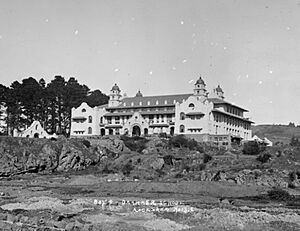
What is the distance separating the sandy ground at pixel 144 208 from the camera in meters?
30.9

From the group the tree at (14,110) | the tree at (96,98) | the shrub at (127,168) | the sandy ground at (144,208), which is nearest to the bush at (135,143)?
the shrub at (127,168)

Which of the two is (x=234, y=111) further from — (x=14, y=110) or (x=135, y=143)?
(x=14, y=110)

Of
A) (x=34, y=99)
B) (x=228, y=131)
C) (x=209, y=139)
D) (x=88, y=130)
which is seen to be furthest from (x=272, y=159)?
(x=34, y=99)

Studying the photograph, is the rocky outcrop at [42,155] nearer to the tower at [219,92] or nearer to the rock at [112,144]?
the rock at [112,144]

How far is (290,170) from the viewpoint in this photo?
6431 cm

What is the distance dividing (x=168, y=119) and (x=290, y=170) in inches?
1667

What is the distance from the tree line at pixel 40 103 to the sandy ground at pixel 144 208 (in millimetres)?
57975

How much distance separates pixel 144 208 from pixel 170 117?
211ft

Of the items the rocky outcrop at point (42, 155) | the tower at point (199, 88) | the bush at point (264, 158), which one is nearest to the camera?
the bush at point (264, 158)

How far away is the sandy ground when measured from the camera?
30938 mm

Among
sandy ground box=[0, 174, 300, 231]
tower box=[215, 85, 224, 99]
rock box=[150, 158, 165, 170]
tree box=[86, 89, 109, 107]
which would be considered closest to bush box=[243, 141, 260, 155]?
rock box=[150, 158, 165, 170]

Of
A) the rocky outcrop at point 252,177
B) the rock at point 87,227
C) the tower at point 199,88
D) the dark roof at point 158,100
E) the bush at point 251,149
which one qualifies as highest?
the tower at point 199,88

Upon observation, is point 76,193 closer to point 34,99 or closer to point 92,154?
point 92,154

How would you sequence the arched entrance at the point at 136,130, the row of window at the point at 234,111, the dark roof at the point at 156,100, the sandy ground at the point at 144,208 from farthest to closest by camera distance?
the dark roof at the point at 156,100 → the row of window at the point at 234,111 → the arched entrance at the point at 136,130 → the sandy ground at the point at 144,208
